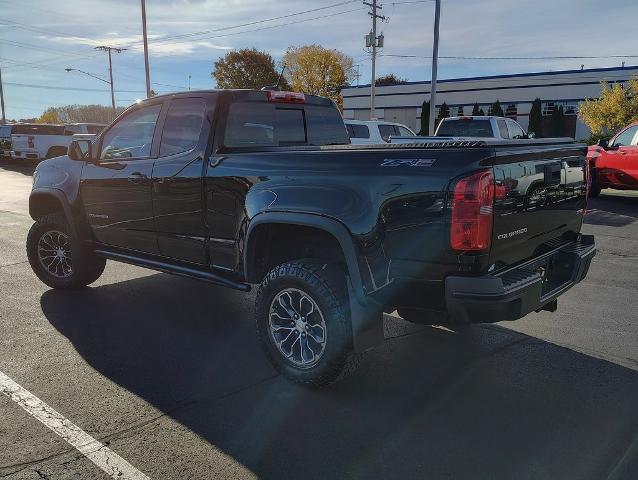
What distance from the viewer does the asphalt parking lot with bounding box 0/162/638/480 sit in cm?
284

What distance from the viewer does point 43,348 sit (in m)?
4.34

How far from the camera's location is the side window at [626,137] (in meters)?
12.5

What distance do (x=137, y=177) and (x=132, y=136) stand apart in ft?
1.83

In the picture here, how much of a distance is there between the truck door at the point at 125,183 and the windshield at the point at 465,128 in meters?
11.3

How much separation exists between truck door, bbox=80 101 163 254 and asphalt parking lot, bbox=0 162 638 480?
30.9 inches

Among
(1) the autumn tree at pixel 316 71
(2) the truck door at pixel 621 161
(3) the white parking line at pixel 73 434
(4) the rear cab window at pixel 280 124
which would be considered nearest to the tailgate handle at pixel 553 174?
(4) the rear cab window at pixel 280 124

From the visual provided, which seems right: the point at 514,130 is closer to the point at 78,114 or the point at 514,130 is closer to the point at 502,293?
the point at 502,293

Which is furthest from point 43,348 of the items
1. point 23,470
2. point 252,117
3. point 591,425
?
point 591,425

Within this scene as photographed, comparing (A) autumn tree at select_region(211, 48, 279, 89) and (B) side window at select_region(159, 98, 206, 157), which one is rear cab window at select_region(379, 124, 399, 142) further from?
(A) autumn tree at select_region(211, 48, 279, 89)

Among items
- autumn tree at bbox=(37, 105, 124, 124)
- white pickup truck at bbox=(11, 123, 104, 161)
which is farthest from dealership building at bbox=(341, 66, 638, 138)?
autumn tree at bbox=(37, 105, 124, 124)

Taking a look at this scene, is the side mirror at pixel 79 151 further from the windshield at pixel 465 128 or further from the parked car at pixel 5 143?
the parked car at pixel 5 143

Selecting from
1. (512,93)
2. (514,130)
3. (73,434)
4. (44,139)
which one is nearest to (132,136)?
(73,434)

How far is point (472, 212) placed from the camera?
115 inches

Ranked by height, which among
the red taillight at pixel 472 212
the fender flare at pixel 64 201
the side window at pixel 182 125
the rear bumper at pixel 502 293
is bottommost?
the rear bumper at pixel 502 293
